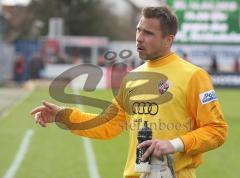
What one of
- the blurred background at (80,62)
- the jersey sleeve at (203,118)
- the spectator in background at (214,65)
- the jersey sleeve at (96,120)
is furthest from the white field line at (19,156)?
the spectator in background at (214,65)

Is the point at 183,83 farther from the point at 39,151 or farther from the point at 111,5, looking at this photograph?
the point at 111,5

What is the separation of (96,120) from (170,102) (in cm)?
89

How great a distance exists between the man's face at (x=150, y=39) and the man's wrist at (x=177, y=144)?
1.92ft

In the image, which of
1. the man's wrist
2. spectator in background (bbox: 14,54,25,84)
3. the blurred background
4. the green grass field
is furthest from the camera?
spectator in background (bbox: 14,54,25,84)

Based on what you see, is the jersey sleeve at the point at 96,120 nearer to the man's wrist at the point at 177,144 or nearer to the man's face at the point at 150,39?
the man's face at the point at 150,39

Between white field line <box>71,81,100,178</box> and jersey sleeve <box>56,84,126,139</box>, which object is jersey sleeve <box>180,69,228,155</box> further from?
white field line <box>71,81,100,178</box>

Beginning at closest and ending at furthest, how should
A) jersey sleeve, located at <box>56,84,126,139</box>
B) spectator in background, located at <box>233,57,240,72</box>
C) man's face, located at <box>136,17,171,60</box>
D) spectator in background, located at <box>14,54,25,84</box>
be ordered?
man's face, located at <box>136,17,171,60</box>
jersey sleeve, located at <box>56,84,126,139</box>
spectator in background, located at <box>233,57,240,72</box>
spectator in background, located at <box>14,54,25,84</box>

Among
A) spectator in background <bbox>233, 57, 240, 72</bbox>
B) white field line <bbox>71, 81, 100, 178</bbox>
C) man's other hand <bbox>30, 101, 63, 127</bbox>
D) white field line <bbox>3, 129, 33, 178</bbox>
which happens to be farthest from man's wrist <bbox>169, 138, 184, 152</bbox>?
spectator in background <bbox>233, 57, 240, 72</bbox>

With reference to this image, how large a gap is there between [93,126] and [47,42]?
4398cm

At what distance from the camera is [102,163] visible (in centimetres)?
1287

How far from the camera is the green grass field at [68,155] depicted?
38.8ft

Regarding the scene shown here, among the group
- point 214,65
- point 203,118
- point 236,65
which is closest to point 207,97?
point 203,118

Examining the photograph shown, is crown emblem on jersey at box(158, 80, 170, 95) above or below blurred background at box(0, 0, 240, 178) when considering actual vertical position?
above

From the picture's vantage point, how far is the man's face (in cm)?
435
